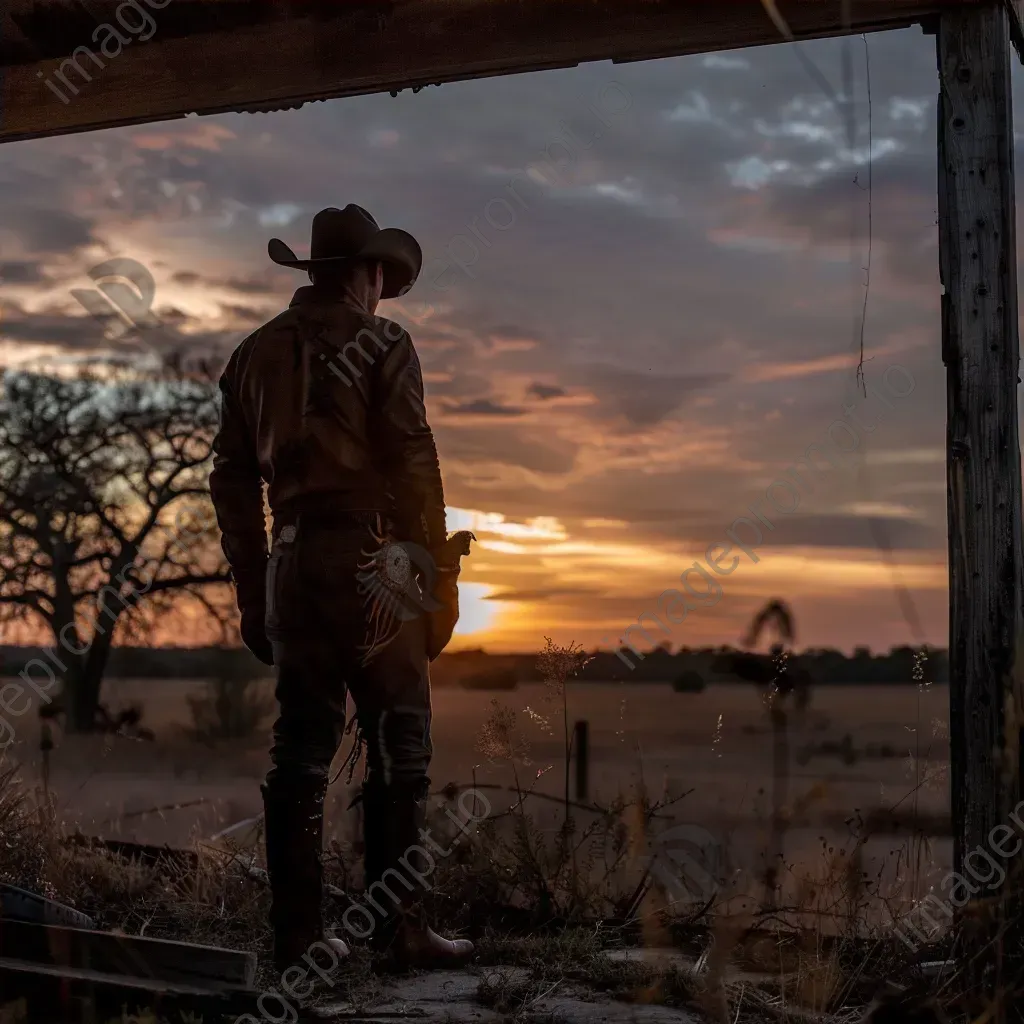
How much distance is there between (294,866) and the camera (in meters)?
4.56

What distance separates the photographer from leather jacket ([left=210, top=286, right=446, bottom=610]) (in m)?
4.55

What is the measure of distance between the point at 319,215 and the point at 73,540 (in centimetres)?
687

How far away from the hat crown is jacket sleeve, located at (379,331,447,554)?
1.65 feet

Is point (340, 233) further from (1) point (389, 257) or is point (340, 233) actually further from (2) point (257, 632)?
(2) point (257, 632)

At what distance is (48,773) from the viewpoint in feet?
21.4

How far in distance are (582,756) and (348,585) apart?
1605mm

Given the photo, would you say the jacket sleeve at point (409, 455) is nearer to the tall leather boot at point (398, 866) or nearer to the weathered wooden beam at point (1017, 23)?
the tall leather boot at point (398, 866)

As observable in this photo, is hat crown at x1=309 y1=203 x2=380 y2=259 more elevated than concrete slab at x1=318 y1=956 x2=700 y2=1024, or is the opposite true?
hat crown at x1=309 y1=203 x2=380 y2=259

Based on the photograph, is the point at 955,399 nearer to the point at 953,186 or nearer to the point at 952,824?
the point at 953,186

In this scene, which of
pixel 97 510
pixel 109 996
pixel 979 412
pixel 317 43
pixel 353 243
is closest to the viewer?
pixel 109 996

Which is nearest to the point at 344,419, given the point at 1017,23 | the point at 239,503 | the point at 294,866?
the point at 239,503

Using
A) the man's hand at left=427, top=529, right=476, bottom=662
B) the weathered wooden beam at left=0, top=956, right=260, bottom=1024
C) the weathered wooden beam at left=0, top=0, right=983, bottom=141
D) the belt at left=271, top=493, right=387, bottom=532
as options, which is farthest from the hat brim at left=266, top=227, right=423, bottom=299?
the weathered wooden beam at left=0, top=956, right=260, bottom=1024

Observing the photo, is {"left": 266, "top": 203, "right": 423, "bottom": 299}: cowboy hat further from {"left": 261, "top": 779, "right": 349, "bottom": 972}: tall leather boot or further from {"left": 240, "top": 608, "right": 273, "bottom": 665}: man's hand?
{"left": 261, "top": 779, "right": 349, "bottom": 972}: tall leather boot

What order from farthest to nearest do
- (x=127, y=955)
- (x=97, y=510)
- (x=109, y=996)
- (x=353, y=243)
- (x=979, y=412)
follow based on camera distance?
1. (x=97, y=510)
2. (x=353, y=243)
3. (x=979, y=412)
4. (x=127, y=955)
5. (x=109, y=996)
